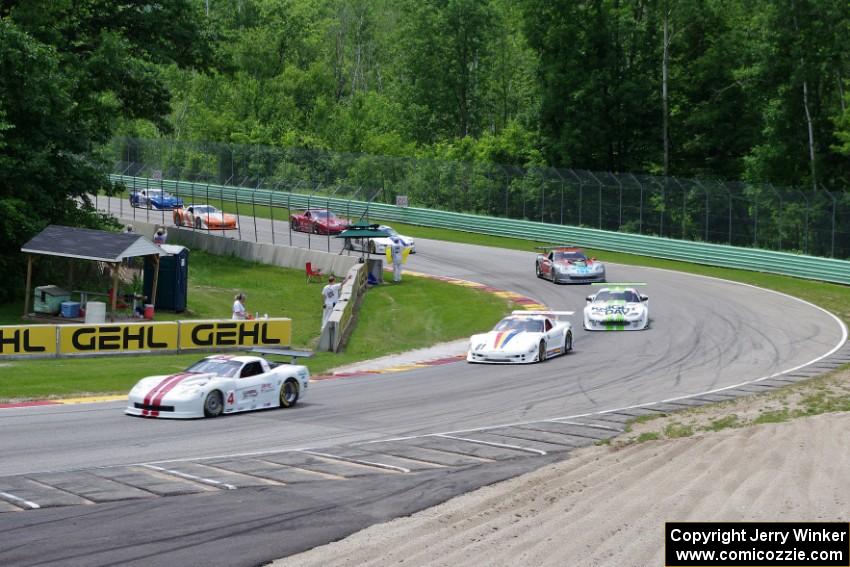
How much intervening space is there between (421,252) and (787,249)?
17.4 m

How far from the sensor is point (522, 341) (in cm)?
2973

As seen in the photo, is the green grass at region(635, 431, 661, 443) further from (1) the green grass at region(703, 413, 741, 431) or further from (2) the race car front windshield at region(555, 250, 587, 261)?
(2) the race car front windshield at region(555, 250, 587, 261)

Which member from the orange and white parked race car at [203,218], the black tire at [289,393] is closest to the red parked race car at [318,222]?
the orange and white parked race car at [203,218]

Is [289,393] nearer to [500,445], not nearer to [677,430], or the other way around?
[500,445]

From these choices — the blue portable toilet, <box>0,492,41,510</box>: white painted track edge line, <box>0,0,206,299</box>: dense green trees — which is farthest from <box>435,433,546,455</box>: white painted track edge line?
<box>0,0,206,299</box>: dense green trees

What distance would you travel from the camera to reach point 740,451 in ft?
55.2

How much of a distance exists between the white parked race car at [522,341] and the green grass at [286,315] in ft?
12.0

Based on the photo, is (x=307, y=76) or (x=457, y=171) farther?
(x=307, y=76)

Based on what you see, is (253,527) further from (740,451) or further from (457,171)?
(457,171)

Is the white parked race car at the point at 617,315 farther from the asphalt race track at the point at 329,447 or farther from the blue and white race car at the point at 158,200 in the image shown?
the blue and white race car at the point at 158,200

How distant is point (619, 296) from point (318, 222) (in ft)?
88.7

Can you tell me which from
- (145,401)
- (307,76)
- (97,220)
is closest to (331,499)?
(145,401)

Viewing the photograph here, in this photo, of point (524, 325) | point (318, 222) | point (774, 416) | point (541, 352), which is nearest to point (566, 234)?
point (318, 222)

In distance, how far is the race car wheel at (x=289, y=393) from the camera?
2306 centimetres
